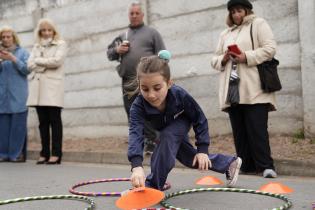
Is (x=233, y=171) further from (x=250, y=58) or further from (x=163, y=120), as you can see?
(x=250, y=58)

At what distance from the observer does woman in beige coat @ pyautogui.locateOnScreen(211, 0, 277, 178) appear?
625cm

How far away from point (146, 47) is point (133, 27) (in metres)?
0.41

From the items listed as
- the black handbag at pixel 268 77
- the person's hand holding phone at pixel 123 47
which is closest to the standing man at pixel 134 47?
the person's hand holding phone at pixel 123 47

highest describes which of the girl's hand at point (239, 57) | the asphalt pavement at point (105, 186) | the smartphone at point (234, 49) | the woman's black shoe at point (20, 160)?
the smartphone at point (234, 49)

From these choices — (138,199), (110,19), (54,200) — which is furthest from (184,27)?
(138,199)

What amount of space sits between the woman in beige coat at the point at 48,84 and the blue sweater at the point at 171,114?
12.1 feet

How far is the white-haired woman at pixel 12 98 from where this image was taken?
29.1 feet

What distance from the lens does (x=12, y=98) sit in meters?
8.92

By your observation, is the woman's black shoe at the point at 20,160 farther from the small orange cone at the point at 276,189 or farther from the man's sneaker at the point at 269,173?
the small orange cone at the point at 276,189

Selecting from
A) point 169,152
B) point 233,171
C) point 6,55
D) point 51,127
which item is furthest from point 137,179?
point 6,55

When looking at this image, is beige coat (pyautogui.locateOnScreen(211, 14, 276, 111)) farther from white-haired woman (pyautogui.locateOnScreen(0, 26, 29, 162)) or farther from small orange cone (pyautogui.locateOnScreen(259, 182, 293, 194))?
white-haired woman (pyautogui.locateOnScreen(0, 26, 29, 162))

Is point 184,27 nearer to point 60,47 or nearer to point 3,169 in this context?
point 60,47

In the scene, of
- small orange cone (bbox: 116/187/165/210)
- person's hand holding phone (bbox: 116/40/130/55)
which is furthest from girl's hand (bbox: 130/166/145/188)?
person's hand holding phone (bbox: 116/40/130/55)

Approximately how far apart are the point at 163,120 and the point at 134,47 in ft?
10.4
